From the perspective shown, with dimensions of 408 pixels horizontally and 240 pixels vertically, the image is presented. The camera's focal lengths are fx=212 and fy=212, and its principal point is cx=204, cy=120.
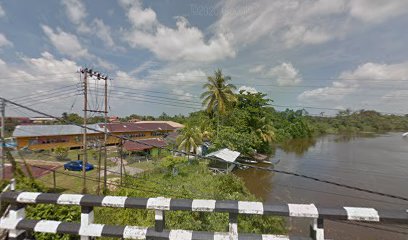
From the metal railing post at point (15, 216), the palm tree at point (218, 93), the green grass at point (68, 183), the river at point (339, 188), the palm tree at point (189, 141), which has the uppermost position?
the palm tree at point (218, 93)

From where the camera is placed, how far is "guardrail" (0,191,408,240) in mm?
1694

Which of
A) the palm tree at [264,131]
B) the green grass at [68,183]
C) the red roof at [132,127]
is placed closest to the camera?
the green grass at [68,183]

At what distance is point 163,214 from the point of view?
1.83m

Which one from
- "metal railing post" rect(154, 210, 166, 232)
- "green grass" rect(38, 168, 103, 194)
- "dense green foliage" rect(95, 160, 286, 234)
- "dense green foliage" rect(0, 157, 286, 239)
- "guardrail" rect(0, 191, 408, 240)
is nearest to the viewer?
"guardrail" rect(0, 191, 408, 240)

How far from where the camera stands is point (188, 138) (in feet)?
71.7

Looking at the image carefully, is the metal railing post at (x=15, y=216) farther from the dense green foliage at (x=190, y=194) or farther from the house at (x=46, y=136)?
the house at (x=46, y=136)

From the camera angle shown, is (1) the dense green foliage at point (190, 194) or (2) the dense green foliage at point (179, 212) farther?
(1) the dense green foliage at point (190, 194)

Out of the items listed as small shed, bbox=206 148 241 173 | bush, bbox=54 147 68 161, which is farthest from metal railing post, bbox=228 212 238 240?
bush, bbox=54 147 68 161

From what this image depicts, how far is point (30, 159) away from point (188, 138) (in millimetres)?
17996

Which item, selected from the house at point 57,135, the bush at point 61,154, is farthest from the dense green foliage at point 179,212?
the bush at point 61,154

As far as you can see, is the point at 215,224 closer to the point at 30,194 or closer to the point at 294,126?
the point at 30,194

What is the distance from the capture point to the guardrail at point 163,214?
1694 mm

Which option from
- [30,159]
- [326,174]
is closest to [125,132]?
[30,159]

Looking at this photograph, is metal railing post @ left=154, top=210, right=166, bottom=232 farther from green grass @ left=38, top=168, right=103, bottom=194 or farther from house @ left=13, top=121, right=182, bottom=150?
house @ left=13, top=121, right=182, bottom=150
